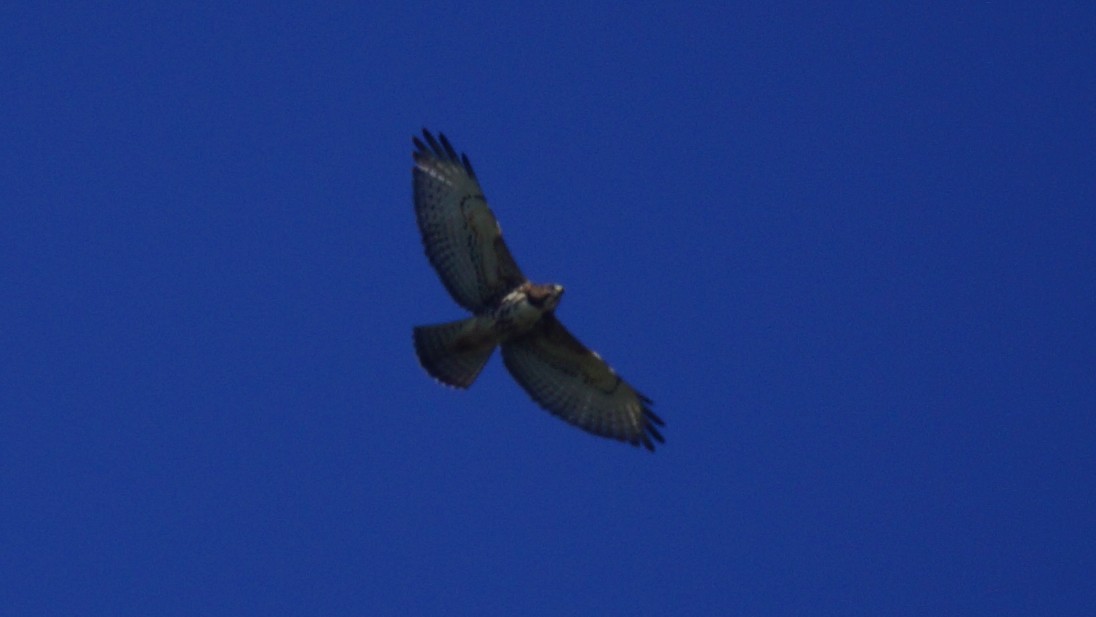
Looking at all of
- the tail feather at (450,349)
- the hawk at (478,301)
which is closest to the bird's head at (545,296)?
the hawk at (478,301)

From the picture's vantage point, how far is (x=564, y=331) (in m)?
17.3

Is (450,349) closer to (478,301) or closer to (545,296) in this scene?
(478,301)

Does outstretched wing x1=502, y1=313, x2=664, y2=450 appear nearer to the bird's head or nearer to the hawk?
the hawk

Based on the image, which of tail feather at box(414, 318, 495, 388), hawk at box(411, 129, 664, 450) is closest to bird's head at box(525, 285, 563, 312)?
hawk at box(411, 129, 664, 450)

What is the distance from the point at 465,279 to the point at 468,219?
20.1 inches

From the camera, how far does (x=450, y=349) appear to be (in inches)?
676

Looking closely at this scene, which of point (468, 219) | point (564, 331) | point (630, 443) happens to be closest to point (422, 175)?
point (468, 219)

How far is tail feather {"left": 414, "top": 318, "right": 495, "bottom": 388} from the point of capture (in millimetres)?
17094

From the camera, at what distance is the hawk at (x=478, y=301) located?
1711 centimetres

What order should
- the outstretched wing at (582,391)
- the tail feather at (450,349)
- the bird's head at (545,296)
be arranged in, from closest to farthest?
1. the bird's head at (545,296)
2. the tail feather at (450,349)
3. the outstretched wing at (582,391)

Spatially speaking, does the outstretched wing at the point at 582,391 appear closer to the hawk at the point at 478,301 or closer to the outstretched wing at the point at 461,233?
the hawk at the point at 478,301

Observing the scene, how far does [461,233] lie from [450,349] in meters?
0.97

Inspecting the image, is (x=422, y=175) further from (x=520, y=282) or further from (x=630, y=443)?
(x=630, y=443)

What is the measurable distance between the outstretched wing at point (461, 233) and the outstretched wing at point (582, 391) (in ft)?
1.92
